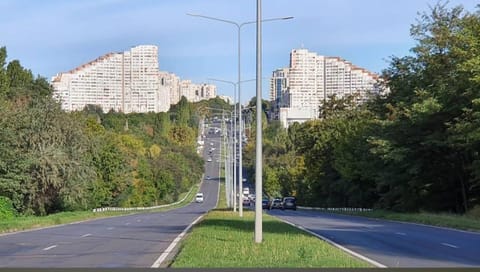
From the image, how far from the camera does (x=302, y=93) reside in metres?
128

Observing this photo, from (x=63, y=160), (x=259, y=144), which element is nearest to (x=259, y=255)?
(x=259, y=144)

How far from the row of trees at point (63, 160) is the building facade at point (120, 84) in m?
3.51

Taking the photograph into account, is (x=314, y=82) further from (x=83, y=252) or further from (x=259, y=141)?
(x=83, y=252)

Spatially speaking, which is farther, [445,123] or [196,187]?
[196,187]

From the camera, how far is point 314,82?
118250mm

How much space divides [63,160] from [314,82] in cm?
6598

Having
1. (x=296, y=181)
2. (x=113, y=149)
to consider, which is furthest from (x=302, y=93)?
(x=113, y=149)

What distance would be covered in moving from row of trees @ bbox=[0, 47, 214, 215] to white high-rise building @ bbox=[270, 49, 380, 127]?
21720 millimetres

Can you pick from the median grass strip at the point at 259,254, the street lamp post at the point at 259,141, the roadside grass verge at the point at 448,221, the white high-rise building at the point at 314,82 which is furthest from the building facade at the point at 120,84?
the median grass strip at the point at 259,254

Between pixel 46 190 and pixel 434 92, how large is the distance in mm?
28968

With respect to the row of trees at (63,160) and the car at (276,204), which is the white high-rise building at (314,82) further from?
the row of trees at (63,160)

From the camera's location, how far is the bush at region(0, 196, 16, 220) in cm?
5132

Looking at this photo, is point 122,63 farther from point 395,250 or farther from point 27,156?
point 395,250

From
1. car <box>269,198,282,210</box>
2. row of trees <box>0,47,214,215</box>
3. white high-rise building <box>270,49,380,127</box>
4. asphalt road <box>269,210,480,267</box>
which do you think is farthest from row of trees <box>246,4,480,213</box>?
row of trees <box>0,47,214,215</box>
